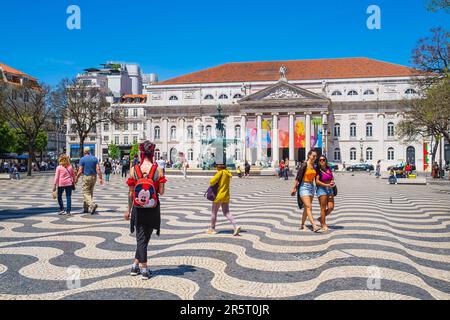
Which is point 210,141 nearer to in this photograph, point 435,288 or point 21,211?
point 21,211

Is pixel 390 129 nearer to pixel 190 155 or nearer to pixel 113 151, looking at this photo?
pixel 190 155

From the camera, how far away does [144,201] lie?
4.99 m

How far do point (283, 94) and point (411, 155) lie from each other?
71.1ft

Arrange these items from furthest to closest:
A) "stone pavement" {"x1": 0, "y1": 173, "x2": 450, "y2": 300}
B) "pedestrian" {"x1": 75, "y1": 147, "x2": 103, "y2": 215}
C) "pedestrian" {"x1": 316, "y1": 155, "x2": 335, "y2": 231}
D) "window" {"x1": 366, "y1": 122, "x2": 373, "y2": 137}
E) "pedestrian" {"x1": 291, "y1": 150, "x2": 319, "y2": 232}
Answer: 1. "window" {"x1": 366, "y1": 122, "x2": 373, "y2": 137}
2. "pedestrian" {"x1": 75, "y1": 147, "x2": 103, "y2": 215}
3. "pedestrian" {"x1": 316, "y1": 155, "x2": 335, "y2": 231}
4. "pedestrian" {"x1": 291, "y1": 150, "x2": 319, "y2": 232}
5. "stone pavement" {"x1": 0, "y1": 173, "x2": 450, "y2": 300}

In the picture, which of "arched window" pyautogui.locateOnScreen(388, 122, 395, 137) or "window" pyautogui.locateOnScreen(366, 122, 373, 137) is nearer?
"arched window" pyautogui.locateOnScreen(388, 122, 395, 137)

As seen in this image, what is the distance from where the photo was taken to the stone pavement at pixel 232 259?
15.3 feet

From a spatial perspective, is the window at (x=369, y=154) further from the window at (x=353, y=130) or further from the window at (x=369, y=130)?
the window at (x=353, y=130)

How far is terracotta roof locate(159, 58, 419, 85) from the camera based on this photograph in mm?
66375

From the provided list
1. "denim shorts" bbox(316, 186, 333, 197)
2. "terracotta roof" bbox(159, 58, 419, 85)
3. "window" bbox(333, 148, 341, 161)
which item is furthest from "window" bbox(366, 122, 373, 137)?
"denim shorts" bbox(316, 186, 333, 197)

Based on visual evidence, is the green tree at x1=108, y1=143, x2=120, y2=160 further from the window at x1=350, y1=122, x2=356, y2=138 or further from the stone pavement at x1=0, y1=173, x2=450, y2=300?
the stone pavement at x1=0, y1=173, x2=450, y2=300

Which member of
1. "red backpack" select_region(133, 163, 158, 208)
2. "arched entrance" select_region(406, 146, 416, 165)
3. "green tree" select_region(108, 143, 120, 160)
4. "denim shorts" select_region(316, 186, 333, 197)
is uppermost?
"green tree" select_region(108, 143, 120, 160)

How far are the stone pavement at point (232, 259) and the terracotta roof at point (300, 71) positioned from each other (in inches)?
2348

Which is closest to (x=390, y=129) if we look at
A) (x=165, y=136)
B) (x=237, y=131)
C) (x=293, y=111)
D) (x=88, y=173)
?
(x=293, y=111)

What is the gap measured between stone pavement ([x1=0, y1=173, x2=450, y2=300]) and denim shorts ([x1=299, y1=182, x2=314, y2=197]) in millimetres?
773
